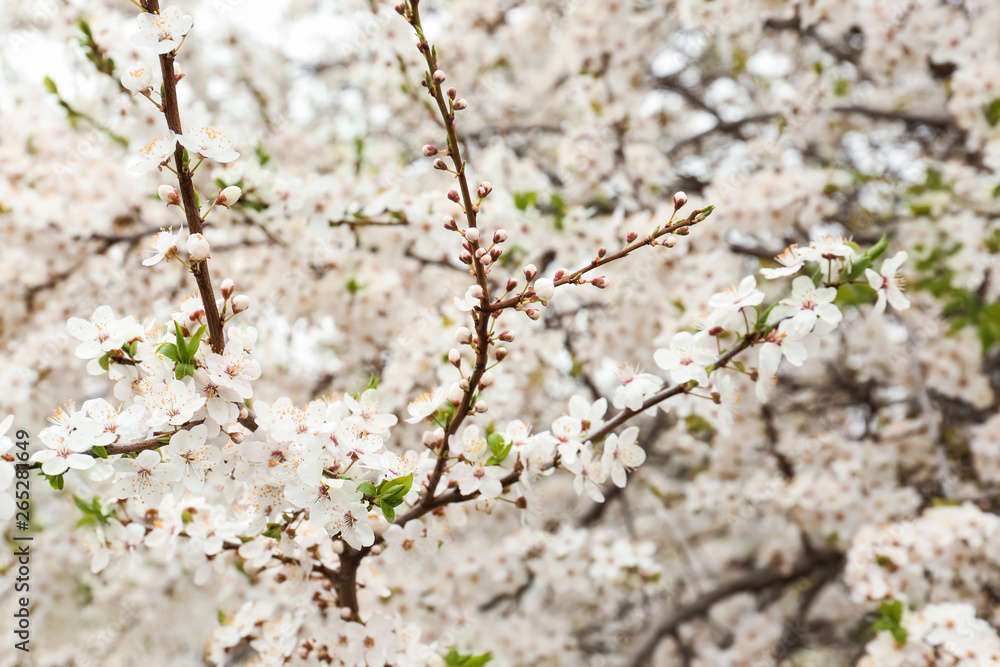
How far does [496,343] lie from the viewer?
293 cm

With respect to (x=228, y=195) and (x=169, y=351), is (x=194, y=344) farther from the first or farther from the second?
(x=228, y=195)

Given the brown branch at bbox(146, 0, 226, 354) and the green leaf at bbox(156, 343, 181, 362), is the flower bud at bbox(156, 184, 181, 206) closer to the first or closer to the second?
the brown branch at bbox(146, 0, 226, 354)

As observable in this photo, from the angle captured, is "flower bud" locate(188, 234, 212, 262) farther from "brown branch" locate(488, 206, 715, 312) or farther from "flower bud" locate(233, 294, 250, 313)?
"brown branch" locate(488, 206, 715, 312)

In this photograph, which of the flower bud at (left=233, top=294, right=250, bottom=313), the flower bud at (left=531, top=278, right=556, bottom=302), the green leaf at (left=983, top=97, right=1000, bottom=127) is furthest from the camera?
the green leaf at (left=983, top=97, right=1000, bottom=127)

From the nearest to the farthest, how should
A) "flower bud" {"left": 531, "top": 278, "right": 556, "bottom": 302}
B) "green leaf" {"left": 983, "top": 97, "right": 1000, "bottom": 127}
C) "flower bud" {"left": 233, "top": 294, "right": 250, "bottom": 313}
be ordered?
"flower bud" {"left": 531, "top": 278, "right": 556, "bottom": 302}, "flower bud" {"left": 233, "top": 294, "right": 250, "bottom": 313}, "green leaf" {"left": 983, "top": 97, "right": 1000, "bottom": 127}

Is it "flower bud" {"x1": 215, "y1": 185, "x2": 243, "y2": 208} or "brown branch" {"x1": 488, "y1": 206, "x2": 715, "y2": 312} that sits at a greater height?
"flower bud" {"x1": 215, "y1": 185, "x2": 243, "y2": 208}

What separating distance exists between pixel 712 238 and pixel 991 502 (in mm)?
1849

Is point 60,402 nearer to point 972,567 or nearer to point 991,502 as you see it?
point 972,567

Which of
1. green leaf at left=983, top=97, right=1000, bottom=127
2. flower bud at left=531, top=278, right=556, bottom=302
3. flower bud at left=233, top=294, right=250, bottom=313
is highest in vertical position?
green leaf at left=983, top=97, right=1000, bottom=127

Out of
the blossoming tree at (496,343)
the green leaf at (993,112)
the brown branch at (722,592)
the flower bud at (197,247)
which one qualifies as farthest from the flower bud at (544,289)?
the green leaf at (993,112)

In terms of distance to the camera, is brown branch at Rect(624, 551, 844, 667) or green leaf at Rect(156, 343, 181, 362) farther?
brown branch at Rect(624, 551, 844, 667)

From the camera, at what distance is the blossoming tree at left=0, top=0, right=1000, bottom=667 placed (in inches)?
58.5

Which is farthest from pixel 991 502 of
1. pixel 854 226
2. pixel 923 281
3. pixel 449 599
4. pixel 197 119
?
pixel 197 119

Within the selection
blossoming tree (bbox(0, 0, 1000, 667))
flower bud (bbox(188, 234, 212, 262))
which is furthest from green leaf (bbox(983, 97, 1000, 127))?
flower bud (bbox(188, 234, 212, 262))
